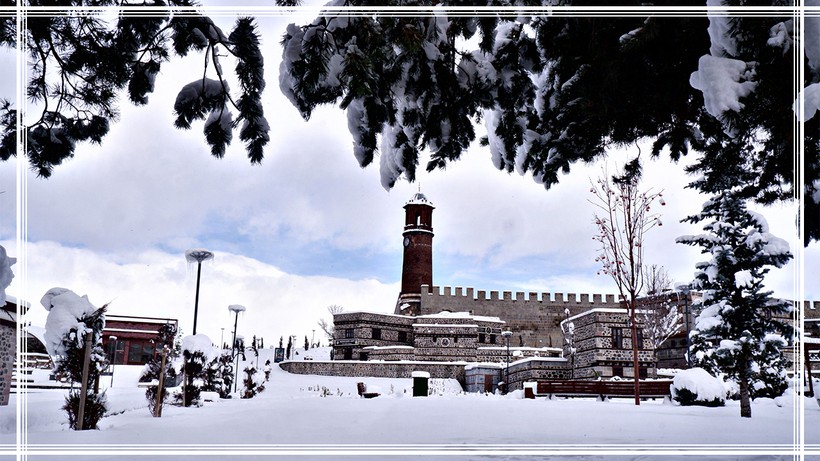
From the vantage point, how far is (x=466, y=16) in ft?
13.9

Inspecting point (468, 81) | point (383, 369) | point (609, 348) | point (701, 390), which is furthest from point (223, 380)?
point (609, 348)

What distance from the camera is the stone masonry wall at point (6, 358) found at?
416 inches

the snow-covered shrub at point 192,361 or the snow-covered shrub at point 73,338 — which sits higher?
the snow-covered shrub at point 73,338

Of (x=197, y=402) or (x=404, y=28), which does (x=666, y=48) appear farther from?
(x=197, y=402)

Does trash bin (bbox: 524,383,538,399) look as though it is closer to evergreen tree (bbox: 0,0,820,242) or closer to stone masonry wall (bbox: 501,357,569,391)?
stone masonry wall (bbox: 501,357,569,391)

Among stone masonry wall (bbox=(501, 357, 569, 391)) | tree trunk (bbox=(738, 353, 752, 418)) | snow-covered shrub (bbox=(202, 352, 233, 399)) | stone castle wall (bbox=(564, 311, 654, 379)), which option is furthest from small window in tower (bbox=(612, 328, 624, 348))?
snow-covered shrub (bbox=(202, 352, 233, 399))

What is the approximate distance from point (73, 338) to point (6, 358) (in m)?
4.94

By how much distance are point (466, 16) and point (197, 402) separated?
36.2ft

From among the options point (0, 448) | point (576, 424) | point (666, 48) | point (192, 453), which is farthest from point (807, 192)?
point (0, 448)

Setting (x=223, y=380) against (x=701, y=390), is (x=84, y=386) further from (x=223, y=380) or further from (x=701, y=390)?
(x=701, y=390)

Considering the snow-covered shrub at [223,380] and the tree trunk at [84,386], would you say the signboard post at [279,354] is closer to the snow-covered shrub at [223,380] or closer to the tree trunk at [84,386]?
the snow-covered shrub at [223,380]

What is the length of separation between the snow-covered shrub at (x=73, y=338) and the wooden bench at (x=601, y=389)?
44.7 ft

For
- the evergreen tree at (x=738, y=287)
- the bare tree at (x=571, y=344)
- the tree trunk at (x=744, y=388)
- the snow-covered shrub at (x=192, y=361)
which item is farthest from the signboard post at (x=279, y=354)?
the tree trunk at (x=744, y=388)

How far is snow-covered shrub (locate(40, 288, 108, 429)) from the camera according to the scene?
7.10 meters
